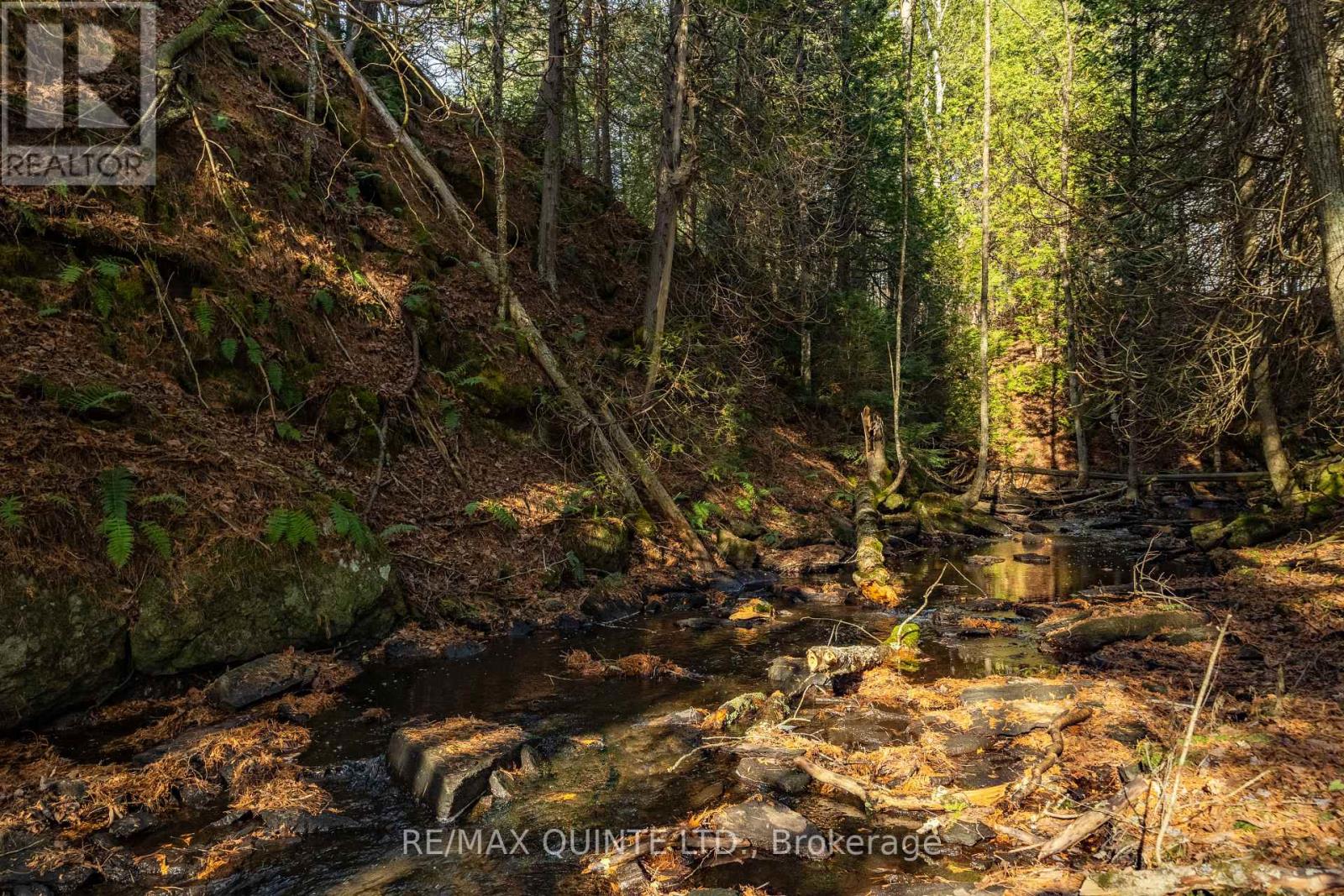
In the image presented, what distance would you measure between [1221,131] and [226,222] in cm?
1519

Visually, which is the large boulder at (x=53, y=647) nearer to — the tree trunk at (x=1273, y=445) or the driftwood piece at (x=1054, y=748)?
the driftwood piece at (x=1054, y=748)

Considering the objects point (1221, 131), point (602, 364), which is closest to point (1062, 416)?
point (1221, 131)

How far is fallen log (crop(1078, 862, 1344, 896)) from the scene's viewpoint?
3.15 m

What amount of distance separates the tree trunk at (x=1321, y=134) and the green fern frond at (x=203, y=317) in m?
14.2

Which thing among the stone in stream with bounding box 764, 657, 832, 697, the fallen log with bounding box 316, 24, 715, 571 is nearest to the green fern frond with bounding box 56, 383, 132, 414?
the fallen log with bounding box 316, 24, 715, 571

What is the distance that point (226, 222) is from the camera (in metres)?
10.9

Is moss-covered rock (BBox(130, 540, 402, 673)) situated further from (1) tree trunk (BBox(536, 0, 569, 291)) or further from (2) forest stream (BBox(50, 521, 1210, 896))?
(1) tree trunk (BBox(536, 0, 569, 291))

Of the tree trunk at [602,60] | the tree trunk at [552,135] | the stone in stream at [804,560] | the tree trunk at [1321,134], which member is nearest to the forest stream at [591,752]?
the stone in stream at [804,560]

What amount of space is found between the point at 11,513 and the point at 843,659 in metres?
7.85

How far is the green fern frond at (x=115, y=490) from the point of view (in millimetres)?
6766

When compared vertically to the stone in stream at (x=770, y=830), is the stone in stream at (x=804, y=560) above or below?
above

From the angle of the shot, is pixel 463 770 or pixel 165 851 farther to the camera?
pixel 463 770

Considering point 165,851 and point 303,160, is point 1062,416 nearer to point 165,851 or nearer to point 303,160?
point 303,160

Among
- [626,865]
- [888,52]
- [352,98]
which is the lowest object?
[626,865]
